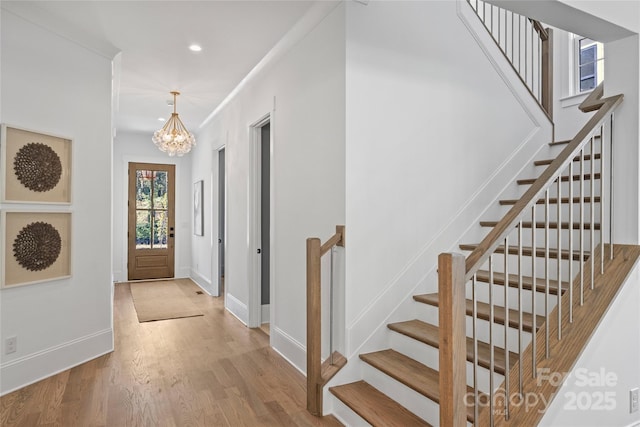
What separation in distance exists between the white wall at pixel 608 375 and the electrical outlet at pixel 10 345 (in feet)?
11.3

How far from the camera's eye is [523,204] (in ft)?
5.83

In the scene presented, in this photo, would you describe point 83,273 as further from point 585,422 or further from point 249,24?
point 585,422

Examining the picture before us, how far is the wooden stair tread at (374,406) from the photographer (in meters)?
2.17

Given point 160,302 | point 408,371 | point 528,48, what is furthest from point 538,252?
point 160,302

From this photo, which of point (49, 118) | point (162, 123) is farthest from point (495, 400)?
point (162, 123)

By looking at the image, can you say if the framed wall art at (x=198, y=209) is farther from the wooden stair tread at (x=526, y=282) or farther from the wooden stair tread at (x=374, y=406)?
the wooden stair tread at (x=526, y=282)

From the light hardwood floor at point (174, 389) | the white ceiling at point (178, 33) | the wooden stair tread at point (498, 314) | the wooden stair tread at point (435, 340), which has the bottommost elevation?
the light hardwood floor at point (174, 389)

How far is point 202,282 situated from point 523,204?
5.90 m

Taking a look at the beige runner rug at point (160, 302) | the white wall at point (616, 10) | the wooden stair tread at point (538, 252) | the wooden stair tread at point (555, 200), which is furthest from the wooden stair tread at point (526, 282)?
the beige runner rug at point (160, 302)

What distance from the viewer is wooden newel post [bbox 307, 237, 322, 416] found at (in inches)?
99.7

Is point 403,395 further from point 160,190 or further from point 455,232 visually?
point 160,190

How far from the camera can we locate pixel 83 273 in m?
3.47

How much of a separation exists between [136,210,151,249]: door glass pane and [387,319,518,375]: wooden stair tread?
6.03 meters

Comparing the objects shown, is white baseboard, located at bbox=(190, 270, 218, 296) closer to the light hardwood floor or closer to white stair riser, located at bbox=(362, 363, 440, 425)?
the light hardwood floor
